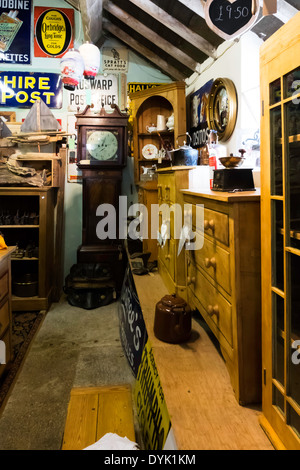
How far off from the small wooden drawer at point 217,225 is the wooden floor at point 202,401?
0.68 m

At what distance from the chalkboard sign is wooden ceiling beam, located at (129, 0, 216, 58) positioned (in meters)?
1.52

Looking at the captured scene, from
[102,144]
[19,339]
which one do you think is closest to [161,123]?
[102,144]

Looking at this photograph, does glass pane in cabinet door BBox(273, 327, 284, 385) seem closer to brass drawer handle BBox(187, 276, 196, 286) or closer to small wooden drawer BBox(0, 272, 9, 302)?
brass drawer handle BBox(187, 276, 196, 286)

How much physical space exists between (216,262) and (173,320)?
0.50 metres

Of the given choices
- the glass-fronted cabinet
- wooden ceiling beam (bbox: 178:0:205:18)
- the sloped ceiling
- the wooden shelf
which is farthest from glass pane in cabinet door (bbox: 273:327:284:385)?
the wooden shelf

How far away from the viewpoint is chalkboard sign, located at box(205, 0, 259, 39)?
6.57 ft

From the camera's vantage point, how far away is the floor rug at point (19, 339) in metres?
2.64

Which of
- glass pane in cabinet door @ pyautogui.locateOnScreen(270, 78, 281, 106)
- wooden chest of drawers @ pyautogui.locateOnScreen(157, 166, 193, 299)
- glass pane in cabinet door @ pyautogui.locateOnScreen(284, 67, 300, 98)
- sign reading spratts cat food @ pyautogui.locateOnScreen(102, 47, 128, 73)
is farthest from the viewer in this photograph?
sign reading spratts cat food @ pyautogui.locateOnScreen(102, 47, 128, 73)

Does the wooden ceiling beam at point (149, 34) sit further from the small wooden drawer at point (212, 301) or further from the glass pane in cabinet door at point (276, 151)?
the glass pane in cabinet door at point (276, 151)

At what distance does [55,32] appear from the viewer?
489cm

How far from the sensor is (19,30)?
482 centimetres

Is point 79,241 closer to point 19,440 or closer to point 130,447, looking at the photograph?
point 19,440

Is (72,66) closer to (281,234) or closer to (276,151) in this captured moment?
(276,151)

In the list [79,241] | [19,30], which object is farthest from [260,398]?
[19,30]
